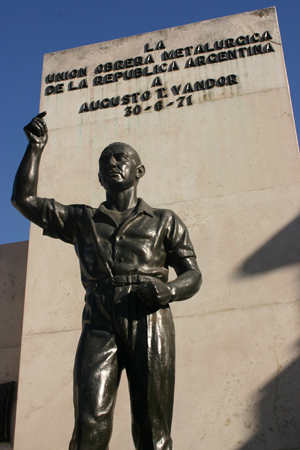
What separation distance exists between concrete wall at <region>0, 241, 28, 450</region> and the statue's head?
14.0 feet

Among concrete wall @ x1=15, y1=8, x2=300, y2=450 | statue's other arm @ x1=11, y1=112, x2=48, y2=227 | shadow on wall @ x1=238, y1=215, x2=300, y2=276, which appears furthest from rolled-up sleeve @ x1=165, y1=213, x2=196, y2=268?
shadow on wall @ x1=238, y1=215, x2=300, y2=276

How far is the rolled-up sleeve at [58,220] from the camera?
12.6 feet

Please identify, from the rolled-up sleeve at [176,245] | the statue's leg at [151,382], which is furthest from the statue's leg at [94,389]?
the rolled-up sleeve at [176,245]

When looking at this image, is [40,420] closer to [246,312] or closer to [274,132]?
[246,312]

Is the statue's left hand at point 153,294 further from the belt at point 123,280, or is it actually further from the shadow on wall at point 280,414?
the shadow on wall at point 280,414

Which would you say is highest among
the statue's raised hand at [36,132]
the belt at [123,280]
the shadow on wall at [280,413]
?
the statue's raised hand at [36,132]

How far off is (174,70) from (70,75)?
5.46ft

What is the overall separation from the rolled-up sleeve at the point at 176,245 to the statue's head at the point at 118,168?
1.40 feet

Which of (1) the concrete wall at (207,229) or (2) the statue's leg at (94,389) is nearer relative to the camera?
(2) the statue's leg at (94,389)

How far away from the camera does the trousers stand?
125 inches

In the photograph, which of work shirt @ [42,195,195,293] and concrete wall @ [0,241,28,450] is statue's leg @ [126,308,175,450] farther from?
concrete wall @ [0,241,28,450]

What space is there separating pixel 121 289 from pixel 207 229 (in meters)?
3.87

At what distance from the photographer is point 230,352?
645 cm

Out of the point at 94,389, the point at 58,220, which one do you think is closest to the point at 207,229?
the point at 58,220
